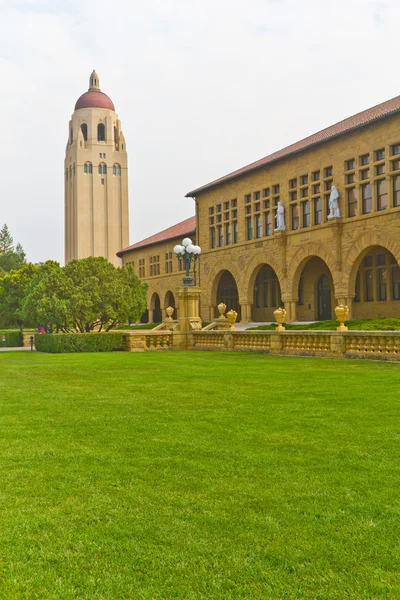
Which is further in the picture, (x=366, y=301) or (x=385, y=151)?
(x=366, y=301)

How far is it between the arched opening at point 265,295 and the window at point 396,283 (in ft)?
36.0

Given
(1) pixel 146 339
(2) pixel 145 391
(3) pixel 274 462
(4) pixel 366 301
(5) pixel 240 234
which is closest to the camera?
(3) pixel 274 462

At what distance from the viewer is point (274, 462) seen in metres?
5.80

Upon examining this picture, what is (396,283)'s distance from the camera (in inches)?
1375

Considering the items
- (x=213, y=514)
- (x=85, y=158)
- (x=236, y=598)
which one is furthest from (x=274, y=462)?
(x=85, y=158)

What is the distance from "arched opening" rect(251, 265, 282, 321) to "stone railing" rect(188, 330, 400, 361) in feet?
60.1

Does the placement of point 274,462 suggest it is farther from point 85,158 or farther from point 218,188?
point 85,158

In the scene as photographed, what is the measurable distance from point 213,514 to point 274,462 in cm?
154

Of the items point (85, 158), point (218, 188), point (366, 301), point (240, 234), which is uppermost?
point (85, 158)

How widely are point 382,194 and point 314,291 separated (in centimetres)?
1127

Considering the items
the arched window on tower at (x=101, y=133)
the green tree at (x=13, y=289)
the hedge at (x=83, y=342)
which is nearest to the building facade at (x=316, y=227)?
the hedge at (x=83, y=342)

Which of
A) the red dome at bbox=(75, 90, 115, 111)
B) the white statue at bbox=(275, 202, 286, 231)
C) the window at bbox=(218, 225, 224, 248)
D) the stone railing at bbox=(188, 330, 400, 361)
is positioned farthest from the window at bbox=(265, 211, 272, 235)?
the red dome at bbox=(75, 90, 115, 111)

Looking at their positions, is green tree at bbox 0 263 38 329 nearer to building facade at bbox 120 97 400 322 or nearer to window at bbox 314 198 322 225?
building facade at bbox 120 97 400 322

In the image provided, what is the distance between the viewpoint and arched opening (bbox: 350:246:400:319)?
34750mm
